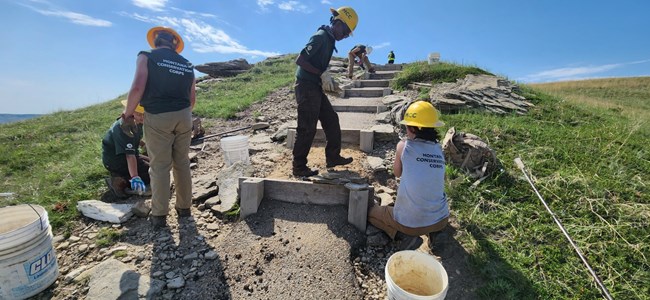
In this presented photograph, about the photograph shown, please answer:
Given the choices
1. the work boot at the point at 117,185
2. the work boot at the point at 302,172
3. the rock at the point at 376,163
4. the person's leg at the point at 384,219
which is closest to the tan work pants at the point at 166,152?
the work boot at the point at 117,185

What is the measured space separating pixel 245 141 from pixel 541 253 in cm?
385

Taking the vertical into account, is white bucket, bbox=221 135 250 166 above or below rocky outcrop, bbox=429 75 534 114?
below

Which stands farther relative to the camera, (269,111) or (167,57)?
(269,111)

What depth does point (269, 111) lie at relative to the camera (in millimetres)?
7969

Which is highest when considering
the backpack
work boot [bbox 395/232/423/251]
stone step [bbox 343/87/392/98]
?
stone step [bbox 343/87/392/98]

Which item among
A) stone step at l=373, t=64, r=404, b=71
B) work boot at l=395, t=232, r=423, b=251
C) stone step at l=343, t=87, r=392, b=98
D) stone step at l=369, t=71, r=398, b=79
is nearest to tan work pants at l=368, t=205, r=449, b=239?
work boot at l=395, t=232, r=423, b=251

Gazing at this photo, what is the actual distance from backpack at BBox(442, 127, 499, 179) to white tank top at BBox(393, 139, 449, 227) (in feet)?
4.38

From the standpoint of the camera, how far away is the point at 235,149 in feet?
15.5

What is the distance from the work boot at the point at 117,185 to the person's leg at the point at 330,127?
106 inches

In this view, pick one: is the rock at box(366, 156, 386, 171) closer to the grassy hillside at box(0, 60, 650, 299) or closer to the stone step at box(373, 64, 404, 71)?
the grassy hillside at box(0, 60, 650, 299)

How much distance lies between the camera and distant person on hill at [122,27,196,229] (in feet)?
9.60

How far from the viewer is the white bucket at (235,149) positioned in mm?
4699

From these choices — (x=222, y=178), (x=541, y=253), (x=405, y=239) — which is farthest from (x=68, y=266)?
(x=541, y=253)

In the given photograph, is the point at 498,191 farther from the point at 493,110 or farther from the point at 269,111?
the point at 269,111
